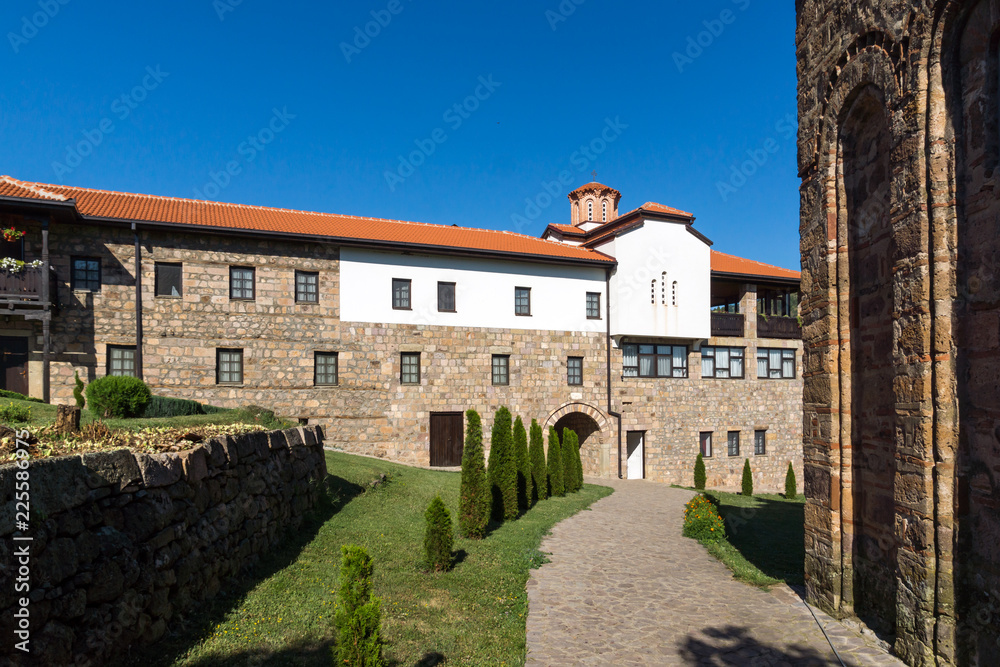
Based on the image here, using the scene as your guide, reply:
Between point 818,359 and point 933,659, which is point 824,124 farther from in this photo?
point 933,659

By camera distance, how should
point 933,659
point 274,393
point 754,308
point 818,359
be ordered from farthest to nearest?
1. point 754,308
2. point 274,393
3. point 818,359
4. point 933,659

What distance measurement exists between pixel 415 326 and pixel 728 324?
1308 cm

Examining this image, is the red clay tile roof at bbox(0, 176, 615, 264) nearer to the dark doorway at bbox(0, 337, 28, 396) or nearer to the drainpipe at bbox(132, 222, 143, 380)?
the drainpipe at bbox(132, 222, 143, 380)

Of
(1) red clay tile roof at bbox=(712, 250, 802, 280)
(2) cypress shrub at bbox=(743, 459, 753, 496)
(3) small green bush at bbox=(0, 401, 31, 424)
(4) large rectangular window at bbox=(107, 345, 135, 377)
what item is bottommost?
(2) cypress shrub at bbox=(743, 459, 753, 496)

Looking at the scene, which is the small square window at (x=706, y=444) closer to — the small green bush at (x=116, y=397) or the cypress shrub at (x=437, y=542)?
the cypress shrub at (x=437, y=542)

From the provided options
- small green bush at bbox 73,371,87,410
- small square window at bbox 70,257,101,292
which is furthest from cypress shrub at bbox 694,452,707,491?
small square window at bbox 70,257,101,292

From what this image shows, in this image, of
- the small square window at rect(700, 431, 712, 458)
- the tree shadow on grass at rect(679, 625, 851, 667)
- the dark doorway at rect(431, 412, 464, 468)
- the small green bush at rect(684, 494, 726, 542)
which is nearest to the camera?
the tree shadow on grass at rect(679, 625, 851, 667)

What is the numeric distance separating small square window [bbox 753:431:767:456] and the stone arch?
23.8 ft

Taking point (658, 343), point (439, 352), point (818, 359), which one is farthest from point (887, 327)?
point (658, 343)

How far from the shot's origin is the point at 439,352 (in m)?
21.0

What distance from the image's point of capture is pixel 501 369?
21.9m

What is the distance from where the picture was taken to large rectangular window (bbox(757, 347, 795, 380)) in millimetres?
26156

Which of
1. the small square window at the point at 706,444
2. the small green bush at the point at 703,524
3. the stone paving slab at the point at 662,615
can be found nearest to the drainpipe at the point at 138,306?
the stone paving slab at the point at 662,615

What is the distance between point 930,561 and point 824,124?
479 centimetres
